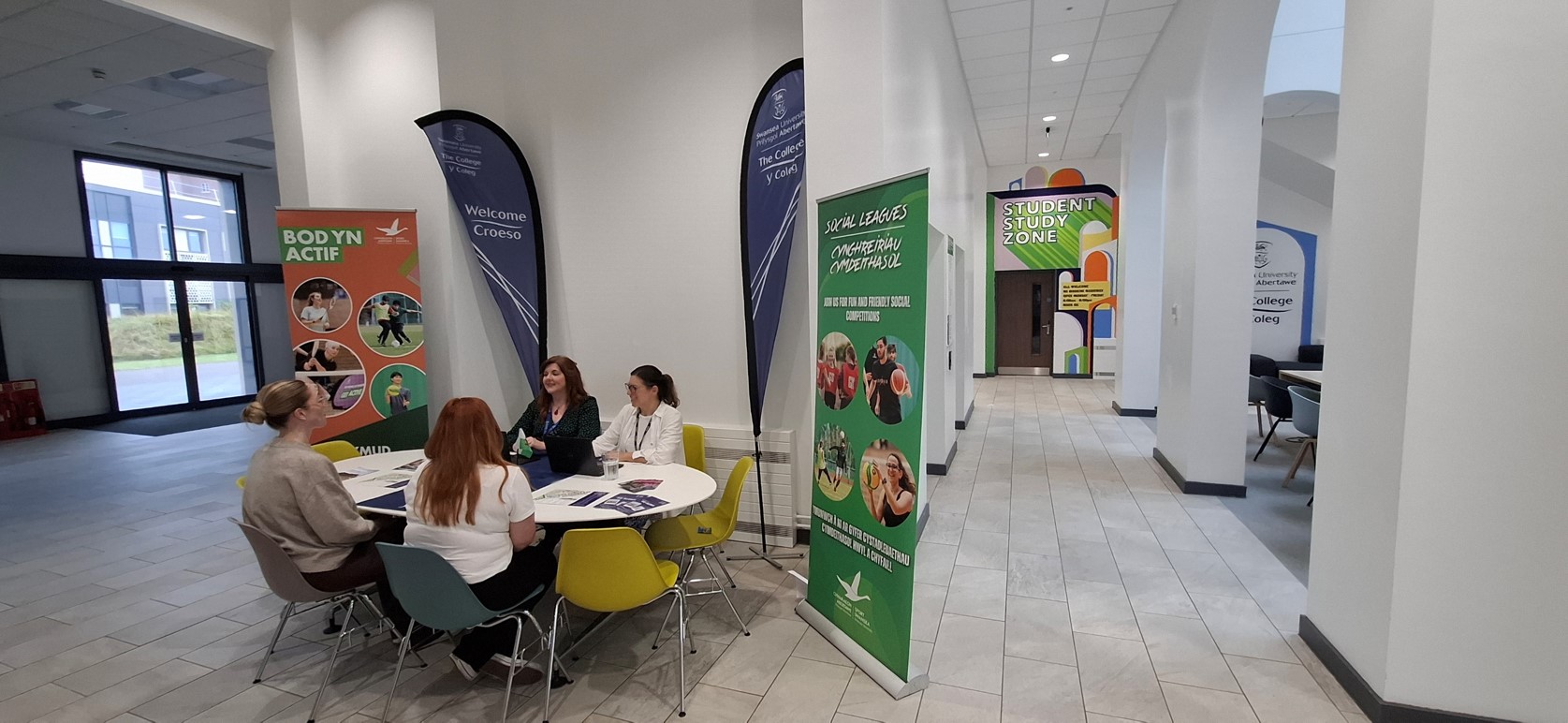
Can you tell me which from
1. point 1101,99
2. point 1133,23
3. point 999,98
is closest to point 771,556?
point 1133,23

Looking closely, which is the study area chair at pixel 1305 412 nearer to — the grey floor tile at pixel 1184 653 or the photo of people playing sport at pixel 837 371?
the grey floor tile at pixel 1184 653

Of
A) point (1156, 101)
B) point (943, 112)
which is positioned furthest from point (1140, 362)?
point (943, 112)

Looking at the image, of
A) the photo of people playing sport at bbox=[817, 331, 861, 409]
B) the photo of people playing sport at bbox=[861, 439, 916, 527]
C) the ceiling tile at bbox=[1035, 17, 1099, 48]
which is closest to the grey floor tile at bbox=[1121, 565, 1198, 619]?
the photo of people playing sport at bbox=[861, 439, 916, 527]

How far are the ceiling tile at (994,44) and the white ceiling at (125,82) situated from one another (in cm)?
627

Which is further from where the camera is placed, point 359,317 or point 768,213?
point 359,317

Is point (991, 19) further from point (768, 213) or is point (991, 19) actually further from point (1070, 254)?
point (1070, 254)

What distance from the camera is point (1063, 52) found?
6828 mm

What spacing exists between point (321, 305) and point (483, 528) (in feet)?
11.4

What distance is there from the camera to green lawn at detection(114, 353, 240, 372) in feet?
33.0

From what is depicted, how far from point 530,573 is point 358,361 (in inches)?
126

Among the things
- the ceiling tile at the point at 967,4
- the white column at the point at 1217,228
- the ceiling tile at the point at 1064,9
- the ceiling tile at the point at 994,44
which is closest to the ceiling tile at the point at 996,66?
the ceiling tile at the point at 994,44

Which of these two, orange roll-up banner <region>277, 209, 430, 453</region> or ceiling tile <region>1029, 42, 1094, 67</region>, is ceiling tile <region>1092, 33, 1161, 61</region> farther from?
orange roll-up banner <region>277, 209, 430, 453</region>

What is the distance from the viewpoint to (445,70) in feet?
16.1

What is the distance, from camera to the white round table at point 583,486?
2908 mm
